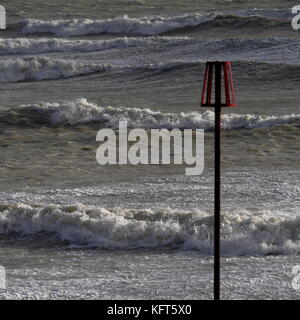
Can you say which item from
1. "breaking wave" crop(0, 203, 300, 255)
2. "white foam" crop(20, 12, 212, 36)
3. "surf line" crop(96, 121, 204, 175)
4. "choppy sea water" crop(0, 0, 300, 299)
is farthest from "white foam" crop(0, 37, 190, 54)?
"breaking wave" crop(0, 203, 300, 255)

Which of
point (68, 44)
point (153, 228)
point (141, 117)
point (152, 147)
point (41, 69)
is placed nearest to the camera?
point (153, 228)

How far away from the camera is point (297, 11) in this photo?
111 ft

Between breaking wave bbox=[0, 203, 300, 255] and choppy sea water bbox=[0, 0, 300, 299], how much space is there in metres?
0.01

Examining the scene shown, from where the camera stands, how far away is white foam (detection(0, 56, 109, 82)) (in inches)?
1054

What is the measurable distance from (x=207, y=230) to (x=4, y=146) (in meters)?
6.74

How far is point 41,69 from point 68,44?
5.51 metres

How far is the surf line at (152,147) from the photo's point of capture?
569 inches

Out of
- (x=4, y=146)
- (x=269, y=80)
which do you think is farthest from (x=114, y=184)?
(x=269, y=80)

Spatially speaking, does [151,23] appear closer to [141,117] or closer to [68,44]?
[68,44]

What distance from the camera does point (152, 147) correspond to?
1575 cm

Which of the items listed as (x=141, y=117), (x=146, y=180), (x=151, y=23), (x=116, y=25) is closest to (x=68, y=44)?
(x=116, y=25)

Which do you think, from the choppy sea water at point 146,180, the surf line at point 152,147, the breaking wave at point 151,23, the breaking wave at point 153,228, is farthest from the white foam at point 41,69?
the breaking wave at point 153,228

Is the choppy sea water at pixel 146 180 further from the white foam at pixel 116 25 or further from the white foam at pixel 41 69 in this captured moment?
the white foam at pixel 116 25

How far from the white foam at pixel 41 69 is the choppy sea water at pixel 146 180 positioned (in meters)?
0.05
